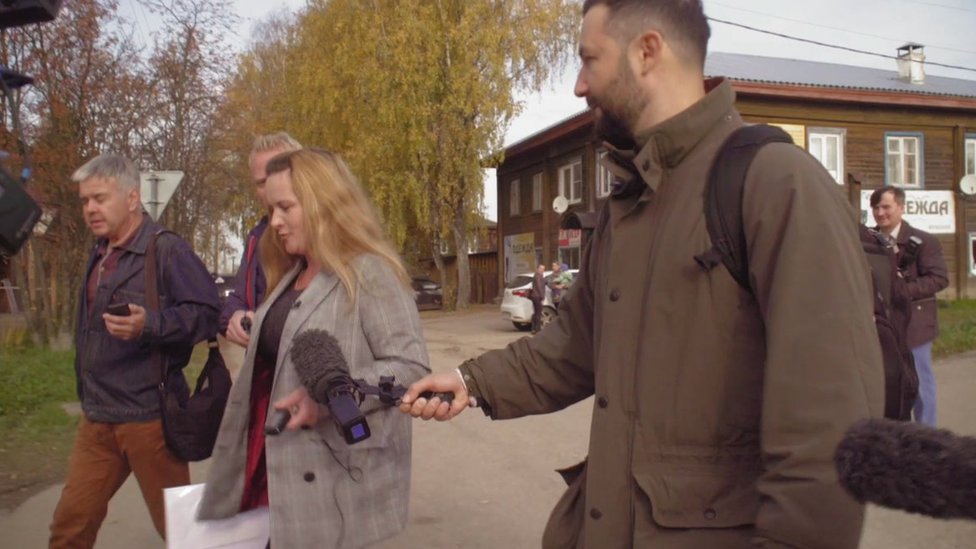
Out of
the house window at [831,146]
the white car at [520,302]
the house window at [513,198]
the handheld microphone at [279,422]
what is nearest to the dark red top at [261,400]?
→ the handheld microphone at [279,422]

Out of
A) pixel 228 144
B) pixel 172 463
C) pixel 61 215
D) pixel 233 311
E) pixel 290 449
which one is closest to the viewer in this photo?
pixel 290 449

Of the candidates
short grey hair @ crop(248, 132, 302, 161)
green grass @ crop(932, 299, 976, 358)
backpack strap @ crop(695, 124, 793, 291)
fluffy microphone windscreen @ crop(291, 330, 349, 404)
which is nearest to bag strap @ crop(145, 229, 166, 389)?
short grey hair @ crop(248, 132, 302, 161)

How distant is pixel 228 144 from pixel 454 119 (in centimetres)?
1104

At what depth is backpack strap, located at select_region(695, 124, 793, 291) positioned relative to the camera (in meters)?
1.74

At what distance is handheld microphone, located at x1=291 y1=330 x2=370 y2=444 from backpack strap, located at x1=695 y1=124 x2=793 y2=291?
3.15ft

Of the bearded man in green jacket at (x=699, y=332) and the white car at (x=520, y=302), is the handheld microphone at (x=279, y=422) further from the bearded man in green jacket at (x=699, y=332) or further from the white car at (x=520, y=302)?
the white car at (x=520, y=302)

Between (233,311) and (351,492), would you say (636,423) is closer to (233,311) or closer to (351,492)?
(351,492)

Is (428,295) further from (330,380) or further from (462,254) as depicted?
(330,380)

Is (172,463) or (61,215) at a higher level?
(61,215)

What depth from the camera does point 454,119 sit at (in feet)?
91.4

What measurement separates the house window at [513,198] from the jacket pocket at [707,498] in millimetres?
33214

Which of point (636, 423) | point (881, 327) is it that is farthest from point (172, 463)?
point (881, 327)

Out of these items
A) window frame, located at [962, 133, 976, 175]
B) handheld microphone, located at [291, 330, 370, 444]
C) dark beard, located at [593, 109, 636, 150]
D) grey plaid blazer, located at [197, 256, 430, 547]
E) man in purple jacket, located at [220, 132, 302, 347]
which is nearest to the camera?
dark beard, located at [593, 109, 636, 150]

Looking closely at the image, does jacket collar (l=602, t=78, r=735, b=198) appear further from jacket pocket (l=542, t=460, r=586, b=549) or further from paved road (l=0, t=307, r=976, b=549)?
paved road (l=0, t=307, r=976, b=549)
